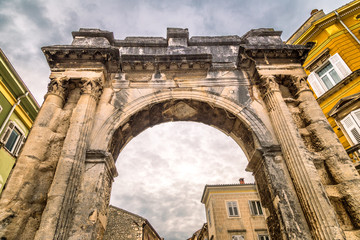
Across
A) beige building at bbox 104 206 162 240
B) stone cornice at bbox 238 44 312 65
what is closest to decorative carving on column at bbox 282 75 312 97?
stone cornice at bbox 238 44 312 65

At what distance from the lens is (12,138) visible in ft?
33.4

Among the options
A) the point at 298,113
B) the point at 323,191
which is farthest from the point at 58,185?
the point at 298,113

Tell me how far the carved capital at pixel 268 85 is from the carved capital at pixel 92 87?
4170mm

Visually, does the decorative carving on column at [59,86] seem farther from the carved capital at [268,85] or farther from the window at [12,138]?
the window at [12,138]

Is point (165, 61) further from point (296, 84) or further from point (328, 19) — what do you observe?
point (328, 19)

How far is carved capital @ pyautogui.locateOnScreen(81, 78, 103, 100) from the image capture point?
17.6 feet

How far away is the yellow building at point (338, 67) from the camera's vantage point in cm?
918

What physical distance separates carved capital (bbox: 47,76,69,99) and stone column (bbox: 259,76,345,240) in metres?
5.03

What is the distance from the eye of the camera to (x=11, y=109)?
9.90 m

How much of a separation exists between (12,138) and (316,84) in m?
14.9

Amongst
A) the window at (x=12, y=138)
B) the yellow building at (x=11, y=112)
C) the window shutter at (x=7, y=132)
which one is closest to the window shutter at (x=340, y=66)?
the yellow building at (x=11, y=112)

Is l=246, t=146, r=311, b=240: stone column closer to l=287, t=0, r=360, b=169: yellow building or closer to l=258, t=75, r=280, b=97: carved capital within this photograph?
l=258, t=75, r=280, b=97: carved capital

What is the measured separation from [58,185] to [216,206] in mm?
15897

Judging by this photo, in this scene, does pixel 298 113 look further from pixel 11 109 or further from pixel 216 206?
pixel 216 206
